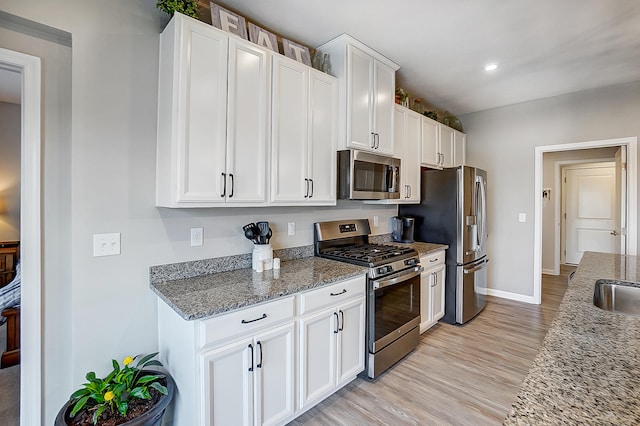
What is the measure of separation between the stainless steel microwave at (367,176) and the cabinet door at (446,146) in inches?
48.9

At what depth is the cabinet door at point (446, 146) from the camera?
3.89 m

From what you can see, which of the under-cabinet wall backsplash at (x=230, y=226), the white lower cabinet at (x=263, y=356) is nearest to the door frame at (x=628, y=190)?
the under-cabinet wall backsplash at (x=230, y=226)

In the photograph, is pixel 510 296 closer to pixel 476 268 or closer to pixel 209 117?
pixel 476 268

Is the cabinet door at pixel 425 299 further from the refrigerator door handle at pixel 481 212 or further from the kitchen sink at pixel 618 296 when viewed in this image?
the kitchen sink at pixel 618 296

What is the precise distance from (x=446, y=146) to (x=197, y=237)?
3398 millimetres

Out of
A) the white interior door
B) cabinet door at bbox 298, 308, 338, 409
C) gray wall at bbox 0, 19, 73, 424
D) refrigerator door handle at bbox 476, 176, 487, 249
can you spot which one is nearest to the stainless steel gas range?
cabinet door at bbox 298, 308, 338, 409

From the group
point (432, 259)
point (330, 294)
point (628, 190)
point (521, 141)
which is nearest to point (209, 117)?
point (330, 294)

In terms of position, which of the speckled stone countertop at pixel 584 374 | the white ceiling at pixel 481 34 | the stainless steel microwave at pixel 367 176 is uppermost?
the white ceiling at pixel 481 34

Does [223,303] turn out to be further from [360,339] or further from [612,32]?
[612,32]

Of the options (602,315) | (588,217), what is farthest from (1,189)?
(588,217)

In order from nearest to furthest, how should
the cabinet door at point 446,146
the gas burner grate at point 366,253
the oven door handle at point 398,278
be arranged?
1. the oven door handle at point 398,278
2. the gas burner grate at point 366,253
3. the cabinet door at point 446,146

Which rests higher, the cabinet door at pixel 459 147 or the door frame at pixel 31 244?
the cabinet door at pixel 459 147

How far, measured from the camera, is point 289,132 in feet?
7.09

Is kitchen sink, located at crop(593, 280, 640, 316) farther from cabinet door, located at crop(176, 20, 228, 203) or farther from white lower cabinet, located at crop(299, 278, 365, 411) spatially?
cabinet door, located at crop(176, 20, 228, 203)
